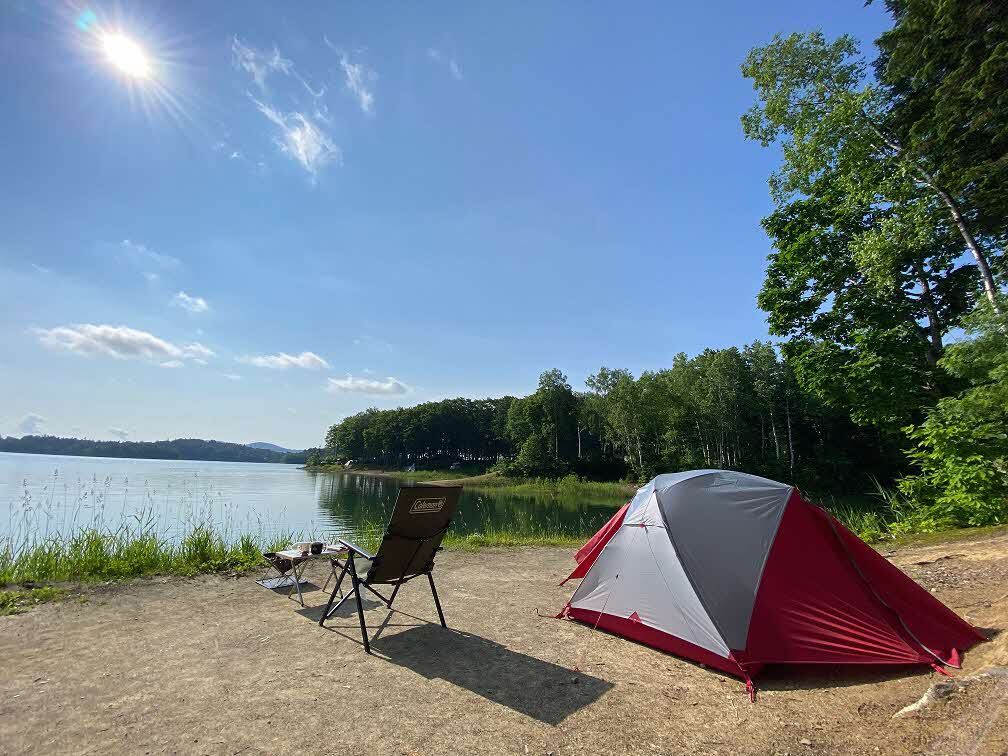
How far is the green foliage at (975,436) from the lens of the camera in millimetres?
9328

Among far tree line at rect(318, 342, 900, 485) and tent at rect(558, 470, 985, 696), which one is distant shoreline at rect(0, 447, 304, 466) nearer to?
far tree line at rect(318, 342, 900, 485)

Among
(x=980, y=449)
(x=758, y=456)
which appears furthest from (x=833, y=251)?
(x=758, y=456)

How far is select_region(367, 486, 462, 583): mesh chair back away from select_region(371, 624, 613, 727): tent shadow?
62 centimetres

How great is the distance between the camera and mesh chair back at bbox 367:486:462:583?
439 centimetres

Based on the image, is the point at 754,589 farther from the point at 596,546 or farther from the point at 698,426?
the point at 698,426

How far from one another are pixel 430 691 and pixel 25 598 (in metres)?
5.32

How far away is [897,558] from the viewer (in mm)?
7402

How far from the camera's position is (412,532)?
14.9 ft

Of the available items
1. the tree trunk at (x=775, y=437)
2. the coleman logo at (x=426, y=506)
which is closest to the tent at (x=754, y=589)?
the coleman logo at (x=426, y=506)

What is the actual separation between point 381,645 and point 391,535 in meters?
1.03

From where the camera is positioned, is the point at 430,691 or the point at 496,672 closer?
the point at 430,691

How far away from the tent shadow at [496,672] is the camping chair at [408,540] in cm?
30

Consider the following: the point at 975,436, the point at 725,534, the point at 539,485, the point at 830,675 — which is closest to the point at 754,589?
the point at 725,534

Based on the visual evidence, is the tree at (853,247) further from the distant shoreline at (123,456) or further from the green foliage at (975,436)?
the distant shoreline at (123,456)
